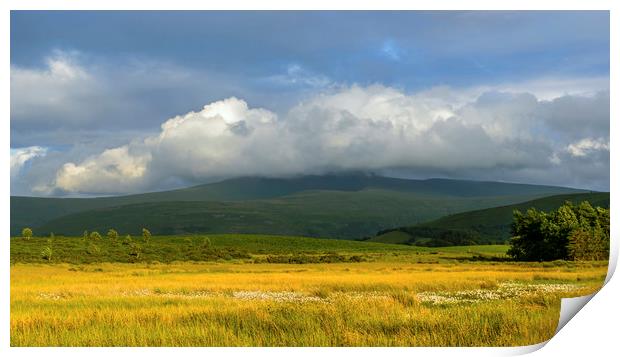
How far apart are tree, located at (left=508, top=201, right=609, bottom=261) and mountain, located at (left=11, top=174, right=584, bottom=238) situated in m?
7.71

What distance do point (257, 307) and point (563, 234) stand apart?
19.2 metres

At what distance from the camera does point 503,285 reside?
49.7ft

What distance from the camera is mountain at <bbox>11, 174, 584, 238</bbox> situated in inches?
1599

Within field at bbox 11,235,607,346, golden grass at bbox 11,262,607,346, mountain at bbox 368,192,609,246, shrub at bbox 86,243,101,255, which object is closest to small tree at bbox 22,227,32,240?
field at bbox 11,235,607,346

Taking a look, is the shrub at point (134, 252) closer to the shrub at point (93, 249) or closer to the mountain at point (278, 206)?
the shrub at point (93, 249)

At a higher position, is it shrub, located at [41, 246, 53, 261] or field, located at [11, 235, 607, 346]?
shrub, located at [41, 246, 53, 261]

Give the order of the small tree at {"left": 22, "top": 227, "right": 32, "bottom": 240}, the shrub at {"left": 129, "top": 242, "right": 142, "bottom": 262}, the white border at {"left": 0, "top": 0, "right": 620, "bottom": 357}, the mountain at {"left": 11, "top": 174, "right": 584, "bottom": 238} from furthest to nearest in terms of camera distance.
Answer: the mountain at {"left": 11, "top": 174, "right": 584, "bottom": 238} < the shrub at {"left": 129, "top": 242, "right": 142, "bottom": 262} < the small tree at {"left": 22, "top": 227, "right": 32, "bottom": 240} < the white border at {"left": 0, "top": 0, "right": 620, "bottom": 357}

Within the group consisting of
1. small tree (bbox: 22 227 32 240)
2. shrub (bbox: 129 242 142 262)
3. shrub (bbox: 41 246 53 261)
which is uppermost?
small tree (bbox: 22 227 32 240)

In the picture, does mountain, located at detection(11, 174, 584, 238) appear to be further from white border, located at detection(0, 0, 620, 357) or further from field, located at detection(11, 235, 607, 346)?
white border, located at detection(0, 0, 620, 357)

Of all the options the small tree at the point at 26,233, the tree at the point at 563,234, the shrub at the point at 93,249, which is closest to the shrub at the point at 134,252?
the shrub at the point at 93,249
